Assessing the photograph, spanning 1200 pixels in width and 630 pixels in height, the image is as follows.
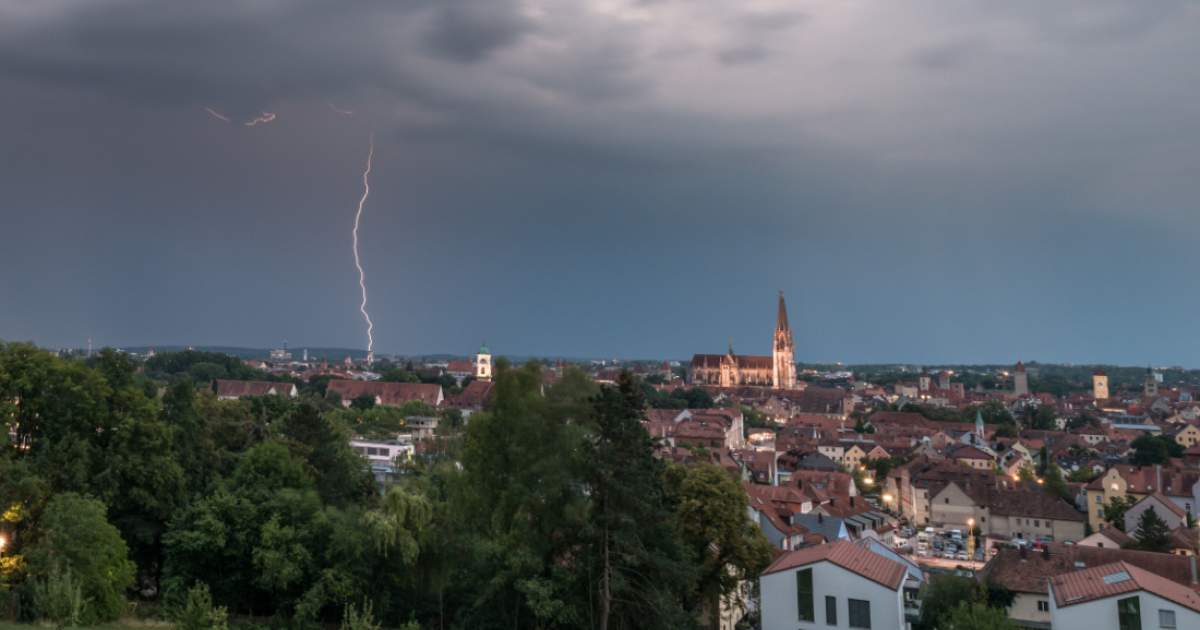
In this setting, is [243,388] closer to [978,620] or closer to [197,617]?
[197,617]

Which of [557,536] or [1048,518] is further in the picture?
[1048,518]

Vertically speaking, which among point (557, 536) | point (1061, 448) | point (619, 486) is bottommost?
point (1061, 448)

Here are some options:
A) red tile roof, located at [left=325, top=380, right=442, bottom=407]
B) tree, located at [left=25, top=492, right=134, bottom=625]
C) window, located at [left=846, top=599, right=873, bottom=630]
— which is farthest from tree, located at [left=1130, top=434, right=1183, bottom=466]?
red tile roof, located at [left=325, top=380, right=442, bottom=407]

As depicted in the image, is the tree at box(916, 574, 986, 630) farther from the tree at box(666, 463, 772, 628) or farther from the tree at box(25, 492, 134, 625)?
the tree at box(25, 492, 134, 625)

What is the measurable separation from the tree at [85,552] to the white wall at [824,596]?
61.5 ft

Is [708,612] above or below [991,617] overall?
below

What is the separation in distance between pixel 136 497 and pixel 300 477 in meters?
4.93

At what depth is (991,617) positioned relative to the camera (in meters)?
20.5

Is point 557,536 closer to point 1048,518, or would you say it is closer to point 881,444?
point 1048,518

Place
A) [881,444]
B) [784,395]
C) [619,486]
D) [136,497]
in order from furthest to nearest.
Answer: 1. [784,395]
2. [881,444]
3. [136,497]
4. [619,486]

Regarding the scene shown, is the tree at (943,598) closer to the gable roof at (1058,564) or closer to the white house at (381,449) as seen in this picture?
the gable roof at (1058,564)

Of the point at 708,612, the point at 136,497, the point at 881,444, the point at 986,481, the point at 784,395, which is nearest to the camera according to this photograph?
the point at 136,497

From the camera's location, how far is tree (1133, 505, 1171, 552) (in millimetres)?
38656

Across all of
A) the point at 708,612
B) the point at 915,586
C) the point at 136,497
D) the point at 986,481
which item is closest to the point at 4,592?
the point at 136,497
